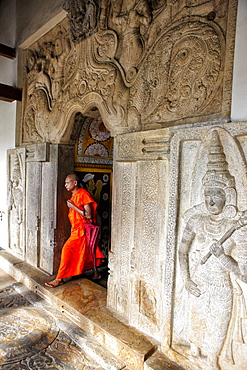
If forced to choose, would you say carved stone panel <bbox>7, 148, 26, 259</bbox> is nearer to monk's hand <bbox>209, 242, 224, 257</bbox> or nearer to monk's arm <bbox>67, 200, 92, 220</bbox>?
monk's arm <bbox>67, 200, 92, 220</bbox>

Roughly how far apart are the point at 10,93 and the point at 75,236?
117 inches

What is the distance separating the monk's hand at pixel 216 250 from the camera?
6.28ft

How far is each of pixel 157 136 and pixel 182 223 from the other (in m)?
0.87

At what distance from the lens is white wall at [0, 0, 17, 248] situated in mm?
4973

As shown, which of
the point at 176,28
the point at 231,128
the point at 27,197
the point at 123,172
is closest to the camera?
the point at 231,128

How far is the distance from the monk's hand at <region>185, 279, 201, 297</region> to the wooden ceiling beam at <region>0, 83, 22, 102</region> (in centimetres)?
438

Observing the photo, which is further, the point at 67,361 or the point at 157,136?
the point at 67,361

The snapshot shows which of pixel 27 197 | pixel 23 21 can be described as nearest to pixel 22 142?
pixel 27 197

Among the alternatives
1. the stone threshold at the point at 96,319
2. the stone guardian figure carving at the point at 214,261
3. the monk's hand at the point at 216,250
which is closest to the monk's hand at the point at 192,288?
the stone guardian figure carving at the point at 214,261

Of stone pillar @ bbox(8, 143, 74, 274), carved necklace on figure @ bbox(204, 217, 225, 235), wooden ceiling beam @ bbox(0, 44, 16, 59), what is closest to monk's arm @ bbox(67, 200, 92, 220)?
stone pillar @ bbox(8, 143, 74, 274)

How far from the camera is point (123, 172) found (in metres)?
2.83

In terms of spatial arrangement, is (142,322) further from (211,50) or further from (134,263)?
(211,50)

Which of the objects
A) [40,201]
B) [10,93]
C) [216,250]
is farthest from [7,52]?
[216,250]

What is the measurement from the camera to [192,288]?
208 cm
